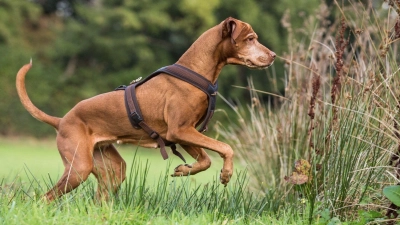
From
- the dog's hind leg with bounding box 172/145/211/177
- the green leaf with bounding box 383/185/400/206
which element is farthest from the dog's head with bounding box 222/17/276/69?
the green leaf with bounding box 383/185/400/206

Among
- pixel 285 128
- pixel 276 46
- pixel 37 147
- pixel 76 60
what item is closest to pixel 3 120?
pixel 37 147

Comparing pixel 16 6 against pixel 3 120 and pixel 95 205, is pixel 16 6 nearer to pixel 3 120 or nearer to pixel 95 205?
pixel 3 120

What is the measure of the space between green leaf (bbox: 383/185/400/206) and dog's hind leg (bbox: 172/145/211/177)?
1.70 meters

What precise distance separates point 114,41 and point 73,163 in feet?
69.5

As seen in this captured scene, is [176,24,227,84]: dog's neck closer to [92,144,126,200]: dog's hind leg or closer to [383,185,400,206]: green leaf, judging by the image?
[92,144,126,200]: dog's hind leg

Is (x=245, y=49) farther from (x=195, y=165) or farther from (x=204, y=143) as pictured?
(x=195, y=165)

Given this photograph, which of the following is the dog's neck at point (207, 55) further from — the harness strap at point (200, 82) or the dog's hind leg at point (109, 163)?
the dog's hind leg at point (109, 163)

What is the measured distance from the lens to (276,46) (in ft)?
88.1

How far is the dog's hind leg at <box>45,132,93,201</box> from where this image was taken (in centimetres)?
561

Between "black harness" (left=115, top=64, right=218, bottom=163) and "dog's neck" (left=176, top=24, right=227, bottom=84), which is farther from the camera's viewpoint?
"dog's neck" (left=176, top=24, right=227, bottom=84)

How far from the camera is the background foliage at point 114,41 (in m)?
25.6

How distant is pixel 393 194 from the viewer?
15.0 feet

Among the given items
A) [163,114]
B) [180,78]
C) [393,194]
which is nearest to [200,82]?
[180,78]

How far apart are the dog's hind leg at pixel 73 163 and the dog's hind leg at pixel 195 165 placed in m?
0.76
